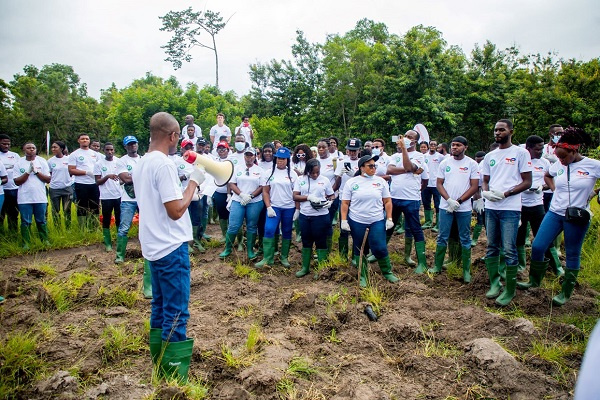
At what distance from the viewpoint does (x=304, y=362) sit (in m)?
3.71

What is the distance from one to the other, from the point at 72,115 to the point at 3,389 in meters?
31.0

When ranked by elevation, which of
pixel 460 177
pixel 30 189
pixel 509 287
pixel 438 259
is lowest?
pixel 509 287

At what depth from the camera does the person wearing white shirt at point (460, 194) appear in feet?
19.5

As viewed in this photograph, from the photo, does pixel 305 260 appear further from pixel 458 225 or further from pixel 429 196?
pixel 429 196

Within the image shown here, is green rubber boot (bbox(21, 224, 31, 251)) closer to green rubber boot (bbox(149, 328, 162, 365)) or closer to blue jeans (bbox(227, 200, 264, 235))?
blue jeans (bbox(227, 200, 264, 235))

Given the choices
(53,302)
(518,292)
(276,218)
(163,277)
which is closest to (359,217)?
(276,218)

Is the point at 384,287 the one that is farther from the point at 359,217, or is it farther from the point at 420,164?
the point at 420,164

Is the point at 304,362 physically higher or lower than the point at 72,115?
lower

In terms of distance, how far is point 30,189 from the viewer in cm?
788

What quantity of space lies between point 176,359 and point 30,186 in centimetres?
644

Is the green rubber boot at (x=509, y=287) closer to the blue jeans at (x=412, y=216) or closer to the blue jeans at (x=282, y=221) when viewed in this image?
the blue jeans at (x=412, y=216)

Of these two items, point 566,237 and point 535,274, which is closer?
point 566,237

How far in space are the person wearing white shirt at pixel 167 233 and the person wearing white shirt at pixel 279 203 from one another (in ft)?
12.3

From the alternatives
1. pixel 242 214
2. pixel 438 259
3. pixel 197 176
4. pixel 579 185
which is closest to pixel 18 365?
pixel 197 176
